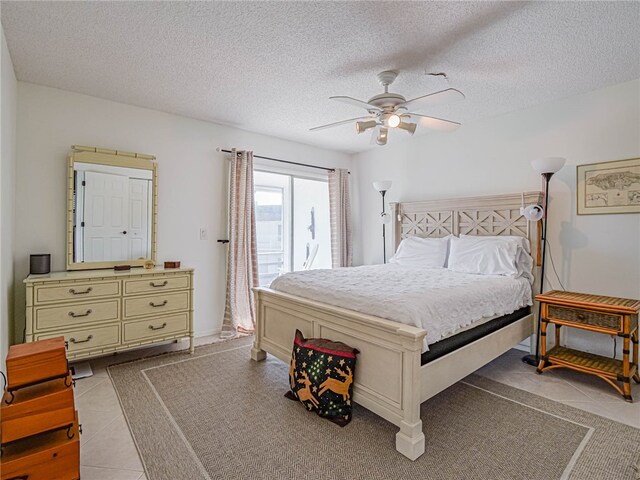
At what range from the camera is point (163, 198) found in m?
3.68

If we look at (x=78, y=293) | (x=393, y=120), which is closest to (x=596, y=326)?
(x=393, y=120)

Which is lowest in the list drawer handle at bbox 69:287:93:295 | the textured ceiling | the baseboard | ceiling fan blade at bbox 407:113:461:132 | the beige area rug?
the beige area rug

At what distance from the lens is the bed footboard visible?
183 cm

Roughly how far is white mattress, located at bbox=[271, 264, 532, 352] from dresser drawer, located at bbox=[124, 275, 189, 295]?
0.95 m

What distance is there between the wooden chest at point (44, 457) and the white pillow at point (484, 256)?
11.1 feet

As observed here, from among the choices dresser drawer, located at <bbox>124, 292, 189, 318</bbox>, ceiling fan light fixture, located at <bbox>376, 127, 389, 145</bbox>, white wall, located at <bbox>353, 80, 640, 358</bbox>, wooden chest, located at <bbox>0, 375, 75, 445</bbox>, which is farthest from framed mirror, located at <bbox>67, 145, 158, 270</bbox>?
white wall, located at <bbox>353, 80, 640, 358</bbox>

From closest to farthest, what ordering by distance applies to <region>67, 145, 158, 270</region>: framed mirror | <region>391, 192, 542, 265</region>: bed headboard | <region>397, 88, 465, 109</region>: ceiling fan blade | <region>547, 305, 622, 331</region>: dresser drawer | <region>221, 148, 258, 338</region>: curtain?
1. <region>397, 88, 465, 109</region>: ceiling fan blade
2. <region>547, 305, 622, 331</region>: dresser drawer
3. <region>67, 145, 158, 270</region>: framed mirror
4. <region>391, 192, 542, 265</region>: bed headboard
5. <region>221, 148, 258, 338</region>: curtain

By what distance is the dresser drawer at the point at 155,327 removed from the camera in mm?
2957

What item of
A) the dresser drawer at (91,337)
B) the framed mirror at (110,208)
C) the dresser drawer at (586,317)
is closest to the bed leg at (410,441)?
the dresser drawer at (586,317)

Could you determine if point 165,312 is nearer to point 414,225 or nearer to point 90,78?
point 90,78

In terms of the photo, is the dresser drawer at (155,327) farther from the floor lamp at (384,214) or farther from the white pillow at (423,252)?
the floor lamp at (384,214)

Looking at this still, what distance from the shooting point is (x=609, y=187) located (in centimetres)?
300

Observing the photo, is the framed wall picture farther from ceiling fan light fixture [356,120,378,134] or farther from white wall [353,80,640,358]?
ceiling fan light fixture [356,120,378,134]

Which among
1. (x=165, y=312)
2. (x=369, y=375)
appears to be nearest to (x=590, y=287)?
(x=369, y=375)
